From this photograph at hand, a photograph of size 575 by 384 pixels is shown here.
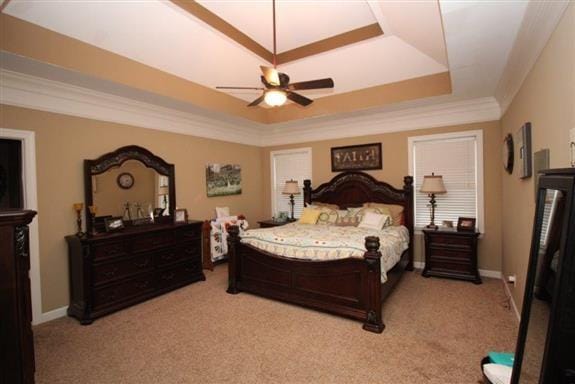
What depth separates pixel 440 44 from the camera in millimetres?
3039

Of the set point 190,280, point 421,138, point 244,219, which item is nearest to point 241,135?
point 244,219

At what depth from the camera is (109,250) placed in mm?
3262

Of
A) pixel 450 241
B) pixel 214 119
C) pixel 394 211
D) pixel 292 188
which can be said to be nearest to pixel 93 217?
pixel 214 119

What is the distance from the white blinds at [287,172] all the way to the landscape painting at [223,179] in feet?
2.77

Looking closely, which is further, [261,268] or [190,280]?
[190,280]

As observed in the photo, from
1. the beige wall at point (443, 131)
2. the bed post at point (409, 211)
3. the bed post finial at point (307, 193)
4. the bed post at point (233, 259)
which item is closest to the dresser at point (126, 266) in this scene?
the bed post at point (233, 259)

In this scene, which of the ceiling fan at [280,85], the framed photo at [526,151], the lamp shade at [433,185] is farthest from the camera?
the lamp shade at [433,185]

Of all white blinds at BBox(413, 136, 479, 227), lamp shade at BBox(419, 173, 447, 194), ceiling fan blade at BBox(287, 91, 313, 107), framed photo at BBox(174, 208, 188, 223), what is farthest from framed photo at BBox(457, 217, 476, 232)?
framed photo at BBox(174, 208, 188, 223)

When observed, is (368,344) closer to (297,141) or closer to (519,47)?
(519,47)

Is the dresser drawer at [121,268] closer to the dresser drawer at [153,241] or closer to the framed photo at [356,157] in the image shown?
the dresser drawer at [153,241]

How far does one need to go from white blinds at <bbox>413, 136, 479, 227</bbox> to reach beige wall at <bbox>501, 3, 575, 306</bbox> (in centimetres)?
76

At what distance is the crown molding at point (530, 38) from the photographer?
172cm

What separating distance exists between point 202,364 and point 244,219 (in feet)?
10.8

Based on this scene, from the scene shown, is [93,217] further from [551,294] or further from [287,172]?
[551,294]
